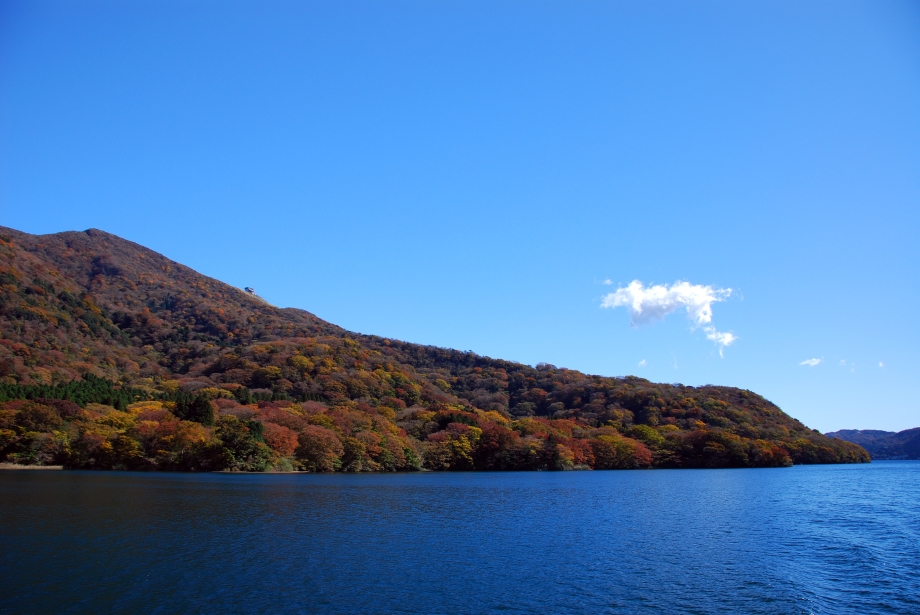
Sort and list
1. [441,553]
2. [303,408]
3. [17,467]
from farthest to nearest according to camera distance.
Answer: [303,408] < [17,467] < [441,553]

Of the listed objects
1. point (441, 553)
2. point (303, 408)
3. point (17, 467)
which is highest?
point (303, 408)

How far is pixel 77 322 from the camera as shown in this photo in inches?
6073

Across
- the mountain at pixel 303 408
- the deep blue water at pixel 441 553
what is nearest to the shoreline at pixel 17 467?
the mountain at pixel 303 408

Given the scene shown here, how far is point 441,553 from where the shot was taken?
1229 inches

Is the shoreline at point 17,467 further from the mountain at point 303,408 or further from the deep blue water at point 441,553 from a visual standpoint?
the deep blue water at point 441,553

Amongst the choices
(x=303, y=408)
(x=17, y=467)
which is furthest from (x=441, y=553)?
(x=303, y=408)

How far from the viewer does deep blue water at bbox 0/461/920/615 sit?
22859 millimetres

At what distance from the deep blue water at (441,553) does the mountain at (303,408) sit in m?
30.8

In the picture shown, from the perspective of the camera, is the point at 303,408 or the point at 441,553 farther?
the point at 303,408

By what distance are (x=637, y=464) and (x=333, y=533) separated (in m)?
95.2

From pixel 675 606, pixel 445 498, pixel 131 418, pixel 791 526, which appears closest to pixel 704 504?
pixel 791 526

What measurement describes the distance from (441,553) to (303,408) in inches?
3440

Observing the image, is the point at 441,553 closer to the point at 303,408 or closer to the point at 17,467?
the point at 17,467

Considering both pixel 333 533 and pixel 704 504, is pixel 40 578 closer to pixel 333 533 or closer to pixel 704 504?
pixel 333 533
